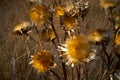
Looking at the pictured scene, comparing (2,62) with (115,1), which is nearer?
(115,1)

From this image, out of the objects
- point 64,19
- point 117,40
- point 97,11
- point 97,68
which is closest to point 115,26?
point 117,40

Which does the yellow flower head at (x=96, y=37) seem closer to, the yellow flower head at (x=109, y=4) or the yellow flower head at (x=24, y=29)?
the yellow flower head at (x=109, y=4)

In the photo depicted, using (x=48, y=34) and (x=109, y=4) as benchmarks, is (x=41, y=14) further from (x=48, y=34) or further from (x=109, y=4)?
(x=109, y=4)

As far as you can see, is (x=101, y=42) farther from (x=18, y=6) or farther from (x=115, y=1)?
(x=18, y=6)

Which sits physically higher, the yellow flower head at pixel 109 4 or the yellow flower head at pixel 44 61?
the yellow flower head at pixel 109 4

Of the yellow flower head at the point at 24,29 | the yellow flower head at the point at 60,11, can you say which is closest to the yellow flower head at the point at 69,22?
the yellow flower head at the point at 60,11

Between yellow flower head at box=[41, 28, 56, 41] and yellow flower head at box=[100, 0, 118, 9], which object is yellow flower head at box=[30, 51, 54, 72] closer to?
yellow flower head at box=[41, 28, 56, 41]

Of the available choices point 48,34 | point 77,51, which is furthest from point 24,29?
point 77,51
